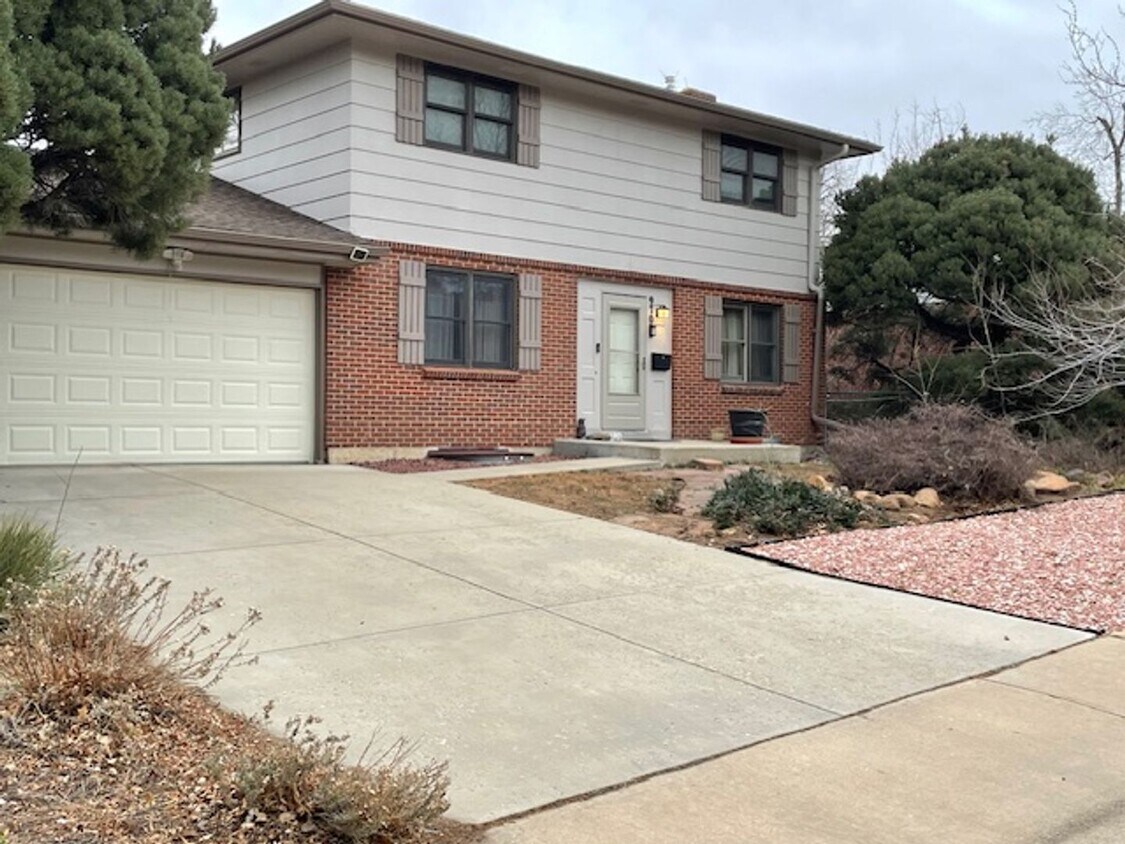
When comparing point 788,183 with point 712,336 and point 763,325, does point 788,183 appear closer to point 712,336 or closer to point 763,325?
point 763,325

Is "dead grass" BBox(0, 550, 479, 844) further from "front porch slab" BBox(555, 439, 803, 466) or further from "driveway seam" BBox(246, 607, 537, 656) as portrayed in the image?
"front porch slab" BBox(555, 439, 803, 466)

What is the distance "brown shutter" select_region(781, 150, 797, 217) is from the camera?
58.3 ft

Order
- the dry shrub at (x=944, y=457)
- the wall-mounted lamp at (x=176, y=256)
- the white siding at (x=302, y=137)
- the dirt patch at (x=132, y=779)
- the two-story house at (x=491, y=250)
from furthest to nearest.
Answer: the white siding at (x=302, y=137) < the two-story house at (x=491, y=250) < the wall-mounted lamp at (x=176, y=256) < the dry shrub at (x=944, y=457) < the dirt patch at (x=132, y=779)

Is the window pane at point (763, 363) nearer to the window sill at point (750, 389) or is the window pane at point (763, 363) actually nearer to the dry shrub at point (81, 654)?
the window sill at point (750, 389)

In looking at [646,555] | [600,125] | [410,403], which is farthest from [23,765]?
[600,125]

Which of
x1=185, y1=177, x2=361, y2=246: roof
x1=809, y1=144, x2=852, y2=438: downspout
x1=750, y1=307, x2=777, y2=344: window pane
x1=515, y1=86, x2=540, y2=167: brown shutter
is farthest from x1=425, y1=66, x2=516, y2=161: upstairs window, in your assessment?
x1=809, y1=144, x2=852, y2=438: downspout

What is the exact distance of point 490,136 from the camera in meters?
14.4

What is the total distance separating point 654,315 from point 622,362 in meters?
0.89

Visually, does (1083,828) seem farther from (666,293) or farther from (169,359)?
(666,293)

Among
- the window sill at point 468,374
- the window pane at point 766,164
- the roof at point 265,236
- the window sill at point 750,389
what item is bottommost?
the window sill at point 750,389

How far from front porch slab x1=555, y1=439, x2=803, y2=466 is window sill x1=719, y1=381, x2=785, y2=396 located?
146 cm

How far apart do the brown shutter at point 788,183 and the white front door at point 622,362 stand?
10.2 feet

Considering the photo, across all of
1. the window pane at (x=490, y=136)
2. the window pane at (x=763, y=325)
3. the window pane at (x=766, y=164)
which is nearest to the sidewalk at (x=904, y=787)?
the window pane at (x=490, y=136)

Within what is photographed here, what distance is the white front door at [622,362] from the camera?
607 inches
